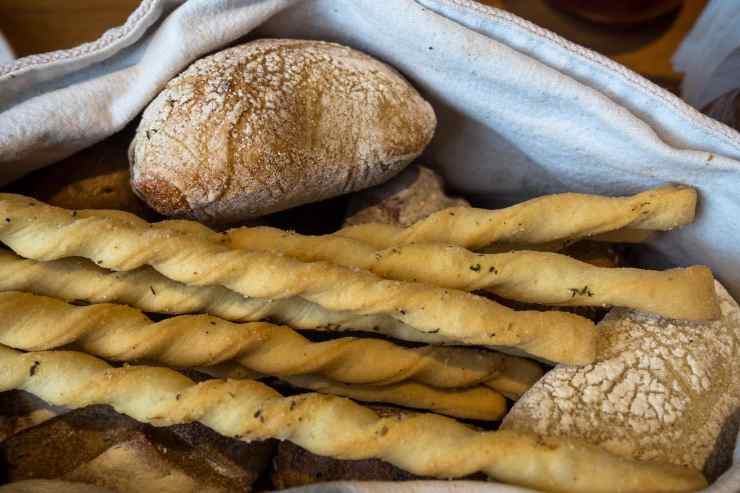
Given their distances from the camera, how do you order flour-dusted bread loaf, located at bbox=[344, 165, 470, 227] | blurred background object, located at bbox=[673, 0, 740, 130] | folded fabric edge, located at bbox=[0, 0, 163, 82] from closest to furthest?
folded fabric edge, located at bbox=[0, 0, 163, 82] → flour-dusted bread loaf, located at bbox=[344, 165, 470, 227] → blurred background object, located at bbox=[673, 0, 740, 130]

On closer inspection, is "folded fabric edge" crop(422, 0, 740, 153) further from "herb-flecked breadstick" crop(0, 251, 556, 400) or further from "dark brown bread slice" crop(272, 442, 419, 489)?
"dark brown bread slice" crop(272, 442, 419, 489)

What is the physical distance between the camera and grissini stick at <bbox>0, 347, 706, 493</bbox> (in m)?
0.52

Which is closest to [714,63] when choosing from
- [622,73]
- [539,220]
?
[622,73]

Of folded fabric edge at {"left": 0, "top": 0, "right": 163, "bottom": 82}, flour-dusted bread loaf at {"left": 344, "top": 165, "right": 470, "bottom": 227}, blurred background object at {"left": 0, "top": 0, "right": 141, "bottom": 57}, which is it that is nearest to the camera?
folded fabric edge at {"left": 0, "top": 0, "right": 163, "bottom": 82}

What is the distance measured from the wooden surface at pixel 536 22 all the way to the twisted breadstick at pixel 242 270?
2.26 ft

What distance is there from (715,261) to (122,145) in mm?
726

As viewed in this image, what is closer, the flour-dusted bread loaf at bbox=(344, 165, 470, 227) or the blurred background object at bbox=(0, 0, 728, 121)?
the flour-dusted bread loaf at bbox=(344, 165, 470, 227)

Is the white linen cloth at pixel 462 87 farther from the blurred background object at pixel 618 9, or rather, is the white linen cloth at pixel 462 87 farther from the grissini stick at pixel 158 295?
the blurred background object at pixel 618 9

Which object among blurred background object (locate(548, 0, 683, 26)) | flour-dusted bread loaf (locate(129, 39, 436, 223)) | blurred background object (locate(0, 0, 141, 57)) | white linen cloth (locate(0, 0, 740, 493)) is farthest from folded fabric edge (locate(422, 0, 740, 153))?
blurred background object (locate(0, 0, 141, 57))

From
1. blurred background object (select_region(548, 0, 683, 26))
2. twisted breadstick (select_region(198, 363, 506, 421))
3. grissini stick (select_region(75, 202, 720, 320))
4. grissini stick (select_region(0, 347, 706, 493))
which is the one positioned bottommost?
twisted breadstick (select_region(198, 363, 506, 421))

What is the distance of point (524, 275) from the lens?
1.95 feet

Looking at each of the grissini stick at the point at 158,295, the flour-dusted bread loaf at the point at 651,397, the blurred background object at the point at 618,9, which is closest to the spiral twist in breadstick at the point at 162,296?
the grissini stick at the point at 158,295

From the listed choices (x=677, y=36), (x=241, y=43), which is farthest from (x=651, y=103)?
(x=677, y=36)

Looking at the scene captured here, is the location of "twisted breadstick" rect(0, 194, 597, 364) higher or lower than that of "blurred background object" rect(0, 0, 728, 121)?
lower
